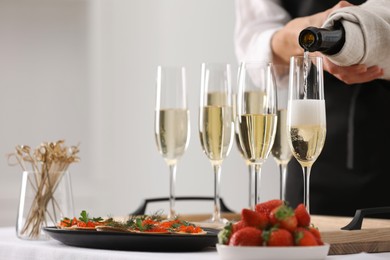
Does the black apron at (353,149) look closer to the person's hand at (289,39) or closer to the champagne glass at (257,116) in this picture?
the person's hand at (289,39)

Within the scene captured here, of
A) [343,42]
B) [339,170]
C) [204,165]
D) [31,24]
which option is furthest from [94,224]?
[31,24]

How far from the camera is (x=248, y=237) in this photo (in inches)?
42.6

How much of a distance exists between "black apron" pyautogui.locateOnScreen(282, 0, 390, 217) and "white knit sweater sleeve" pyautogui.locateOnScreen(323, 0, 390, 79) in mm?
443

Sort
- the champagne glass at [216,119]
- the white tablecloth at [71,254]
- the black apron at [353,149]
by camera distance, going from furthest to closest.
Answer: the black apron at [353,149] < the champagne glass at [216,119] < the white tablecloth at [71,254]

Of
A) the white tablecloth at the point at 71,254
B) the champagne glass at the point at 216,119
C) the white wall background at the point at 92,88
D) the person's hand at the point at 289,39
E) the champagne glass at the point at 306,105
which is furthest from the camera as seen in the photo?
the white wall background at the point at 92,88

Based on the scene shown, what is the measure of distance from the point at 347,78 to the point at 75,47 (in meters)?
2.21

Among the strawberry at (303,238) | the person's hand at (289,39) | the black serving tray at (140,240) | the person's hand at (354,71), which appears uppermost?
the person's hand at (289,39)

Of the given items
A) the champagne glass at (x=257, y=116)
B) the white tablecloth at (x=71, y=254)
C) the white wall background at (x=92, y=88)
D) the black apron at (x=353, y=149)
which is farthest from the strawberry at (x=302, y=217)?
the white wall background at (x=92, y=88)

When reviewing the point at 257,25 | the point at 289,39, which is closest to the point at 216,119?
the point at 289,39

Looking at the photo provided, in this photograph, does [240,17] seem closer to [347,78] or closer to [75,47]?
[347,78]

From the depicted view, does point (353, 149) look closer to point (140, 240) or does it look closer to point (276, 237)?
point (140, 240)

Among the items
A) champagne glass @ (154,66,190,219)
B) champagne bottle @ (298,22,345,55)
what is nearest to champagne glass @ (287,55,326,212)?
champagne bottle @ (298,22,345,55)

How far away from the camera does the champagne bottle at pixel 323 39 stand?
1465mm

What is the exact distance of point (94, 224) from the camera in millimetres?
1400
